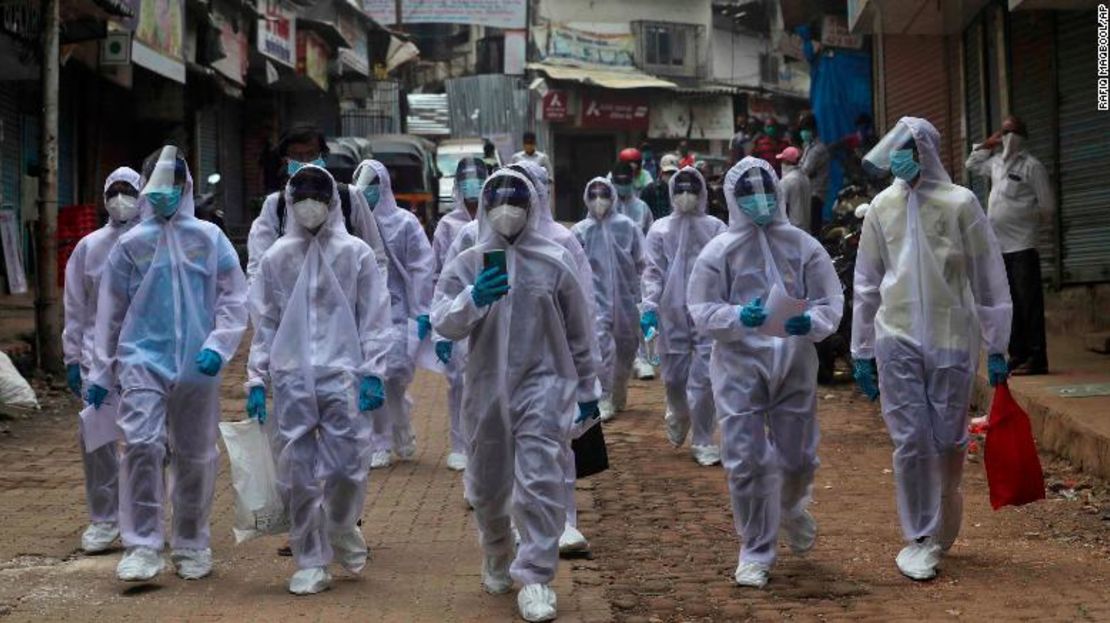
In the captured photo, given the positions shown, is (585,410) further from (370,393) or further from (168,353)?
(168,353)

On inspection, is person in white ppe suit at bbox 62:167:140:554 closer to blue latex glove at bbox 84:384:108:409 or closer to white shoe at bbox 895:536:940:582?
blue latex glove at bbox 84:384:108:409

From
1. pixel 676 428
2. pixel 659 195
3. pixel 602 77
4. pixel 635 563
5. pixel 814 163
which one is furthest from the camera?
pixel 602 77

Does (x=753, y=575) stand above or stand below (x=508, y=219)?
below

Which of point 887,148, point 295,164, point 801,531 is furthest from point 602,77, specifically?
point 801,531

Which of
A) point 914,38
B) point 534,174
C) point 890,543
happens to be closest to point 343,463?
point 534,174

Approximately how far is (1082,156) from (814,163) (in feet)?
18.1

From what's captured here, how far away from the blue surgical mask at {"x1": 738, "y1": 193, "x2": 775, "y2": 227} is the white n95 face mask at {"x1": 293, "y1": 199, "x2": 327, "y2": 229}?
1798mm

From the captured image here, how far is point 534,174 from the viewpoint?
25.7 feet

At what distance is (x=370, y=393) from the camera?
688 cm

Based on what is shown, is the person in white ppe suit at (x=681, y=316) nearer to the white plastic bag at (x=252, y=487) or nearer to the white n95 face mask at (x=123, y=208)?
the white n95 face mask at (x=123, y=208)

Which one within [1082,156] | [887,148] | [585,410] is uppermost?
[1082,156]

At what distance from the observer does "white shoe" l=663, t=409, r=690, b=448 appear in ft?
36.6

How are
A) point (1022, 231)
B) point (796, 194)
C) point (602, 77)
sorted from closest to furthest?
point (1022, 231)
point (796, 194)
point (602, 77)

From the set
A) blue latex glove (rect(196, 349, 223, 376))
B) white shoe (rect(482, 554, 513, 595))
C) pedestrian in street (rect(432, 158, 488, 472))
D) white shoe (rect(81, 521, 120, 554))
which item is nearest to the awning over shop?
pedestrian in street (rect(432, 158, 488, 472))
